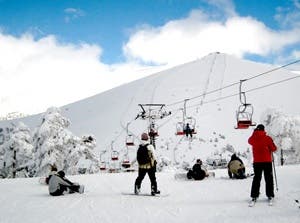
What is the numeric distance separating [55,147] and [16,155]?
21.9ft

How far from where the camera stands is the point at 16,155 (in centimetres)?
4134

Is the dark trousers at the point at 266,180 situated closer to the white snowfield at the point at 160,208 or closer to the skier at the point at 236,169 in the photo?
the white snowfield at the point at 160,208

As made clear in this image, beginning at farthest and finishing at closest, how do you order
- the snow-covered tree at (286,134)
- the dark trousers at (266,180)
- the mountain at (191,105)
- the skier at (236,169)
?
the mountain at (191,105), the snow-covered tree at (286,134), the skier at (236,169), the dark trousers at (266,180)

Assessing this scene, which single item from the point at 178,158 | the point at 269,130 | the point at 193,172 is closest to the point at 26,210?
the point at 193,172

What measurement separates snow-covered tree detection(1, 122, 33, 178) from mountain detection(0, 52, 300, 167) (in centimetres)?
2224

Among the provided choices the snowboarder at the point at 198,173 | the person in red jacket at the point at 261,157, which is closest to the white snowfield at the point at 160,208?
the person in red jacket at the point at 261,157

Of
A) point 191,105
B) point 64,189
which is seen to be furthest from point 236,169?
point 191,105

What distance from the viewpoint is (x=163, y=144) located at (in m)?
70.8

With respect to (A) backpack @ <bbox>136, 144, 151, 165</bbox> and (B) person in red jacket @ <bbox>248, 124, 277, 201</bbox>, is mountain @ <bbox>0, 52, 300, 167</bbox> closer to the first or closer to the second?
(A) backpack @ <bbox>136, 144, 151, 165</bbox>

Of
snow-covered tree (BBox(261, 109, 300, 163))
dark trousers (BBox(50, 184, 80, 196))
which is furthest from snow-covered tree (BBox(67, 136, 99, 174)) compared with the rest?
dark trousers (BBox(50, 184, 80, 196))

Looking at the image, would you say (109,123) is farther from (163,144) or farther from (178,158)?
(178,158)

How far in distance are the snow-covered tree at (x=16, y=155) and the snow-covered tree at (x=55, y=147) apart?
3.15 metres

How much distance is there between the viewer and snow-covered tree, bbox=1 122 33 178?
40.9 metres

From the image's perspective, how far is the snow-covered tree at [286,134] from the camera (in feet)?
147
